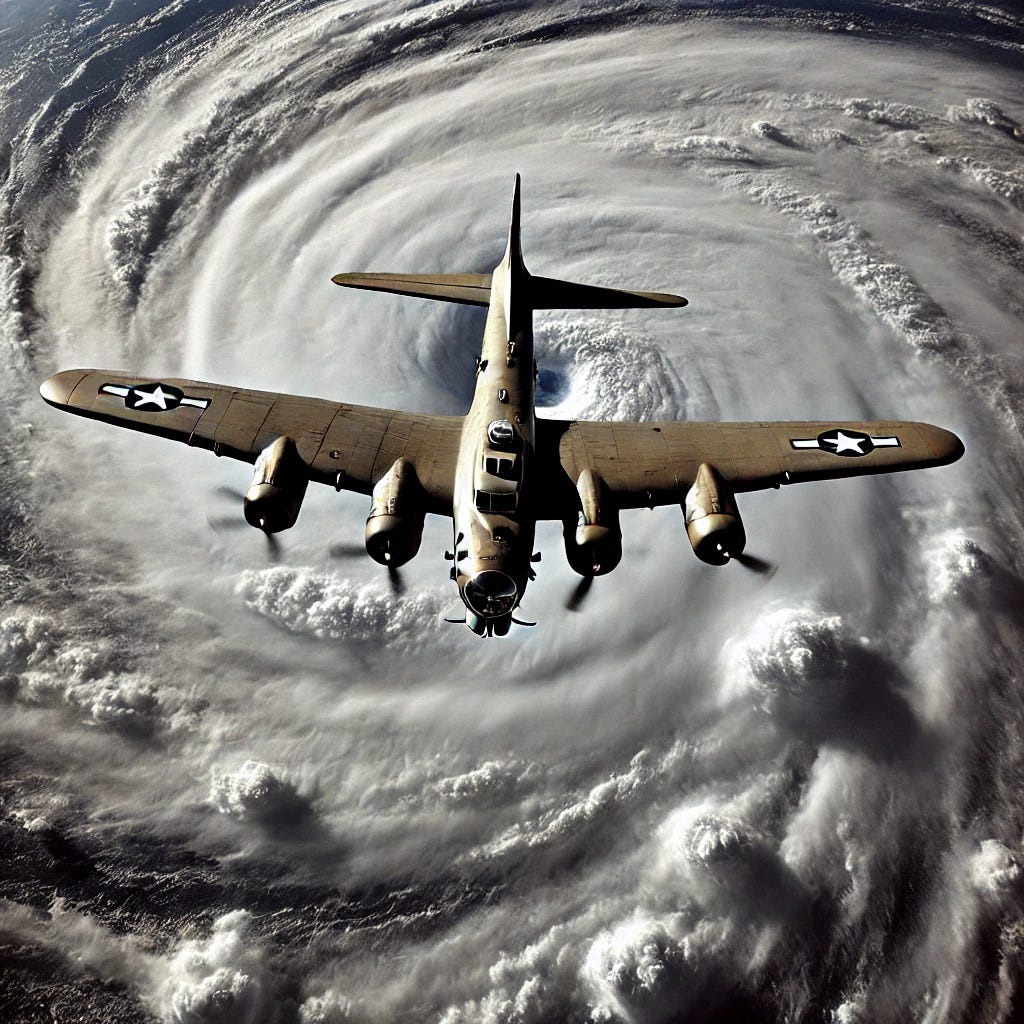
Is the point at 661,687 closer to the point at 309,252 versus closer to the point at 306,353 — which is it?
the point at 306,353

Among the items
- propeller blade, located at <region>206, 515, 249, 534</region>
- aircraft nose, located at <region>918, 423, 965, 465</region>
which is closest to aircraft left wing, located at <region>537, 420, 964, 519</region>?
aircraft nose, located at <region>918, 423, 965, 465</region>

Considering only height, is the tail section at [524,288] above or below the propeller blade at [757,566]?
above

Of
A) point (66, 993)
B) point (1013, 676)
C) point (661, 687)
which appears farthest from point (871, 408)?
point (66, 993)

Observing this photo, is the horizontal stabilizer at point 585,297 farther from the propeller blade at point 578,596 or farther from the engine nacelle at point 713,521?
the propeller blade at point 578,596

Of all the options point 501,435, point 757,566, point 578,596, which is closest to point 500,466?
point 501,435

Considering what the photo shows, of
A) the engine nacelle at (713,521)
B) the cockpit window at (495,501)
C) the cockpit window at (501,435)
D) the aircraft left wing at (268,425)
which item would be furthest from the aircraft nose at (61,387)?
the engine nacelle at (713,521)

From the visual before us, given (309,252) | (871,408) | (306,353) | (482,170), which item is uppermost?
(482,170)

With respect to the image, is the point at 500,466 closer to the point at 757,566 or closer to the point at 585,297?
the point at 757,566
